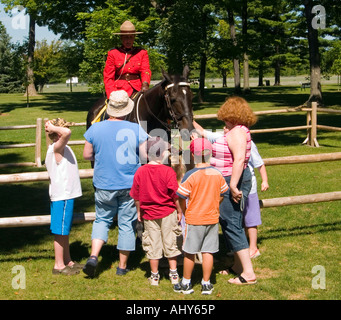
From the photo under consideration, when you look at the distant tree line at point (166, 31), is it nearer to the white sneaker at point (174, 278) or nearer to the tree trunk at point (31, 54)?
the tree trunk at point (31, 54)

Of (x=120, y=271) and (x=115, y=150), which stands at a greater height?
(x=115, y=150)

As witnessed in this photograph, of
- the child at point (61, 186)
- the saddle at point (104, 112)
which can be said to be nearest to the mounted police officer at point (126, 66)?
the saddle at point (104, 112)

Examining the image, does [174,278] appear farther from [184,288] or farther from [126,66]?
[126,66]

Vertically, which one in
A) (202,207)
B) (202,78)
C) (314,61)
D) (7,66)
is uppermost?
(7,66)

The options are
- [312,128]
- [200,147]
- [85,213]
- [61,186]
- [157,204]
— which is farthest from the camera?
[312,128]

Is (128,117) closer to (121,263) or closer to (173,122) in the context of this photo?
(173,122)

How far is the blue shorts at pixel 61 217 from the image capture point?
590 centimetres

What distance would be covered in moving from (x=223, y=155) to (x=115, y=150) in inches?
48.9

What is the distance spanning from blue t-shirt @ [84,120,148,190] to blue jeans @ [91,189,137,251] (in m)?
0.11

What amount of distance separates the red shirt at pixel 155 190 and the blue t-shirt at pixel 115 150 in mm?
289

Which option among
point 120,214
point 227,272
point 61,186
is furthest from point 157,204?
point 227,272

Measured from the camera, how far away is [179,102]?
7410mm

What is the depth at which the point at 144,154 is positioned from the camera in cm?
586

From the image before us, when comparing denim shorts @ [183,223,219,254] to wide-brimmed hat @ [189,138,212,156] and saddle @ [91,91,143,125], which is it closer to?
wide-brimmed hat @ [189,138,212,156]
